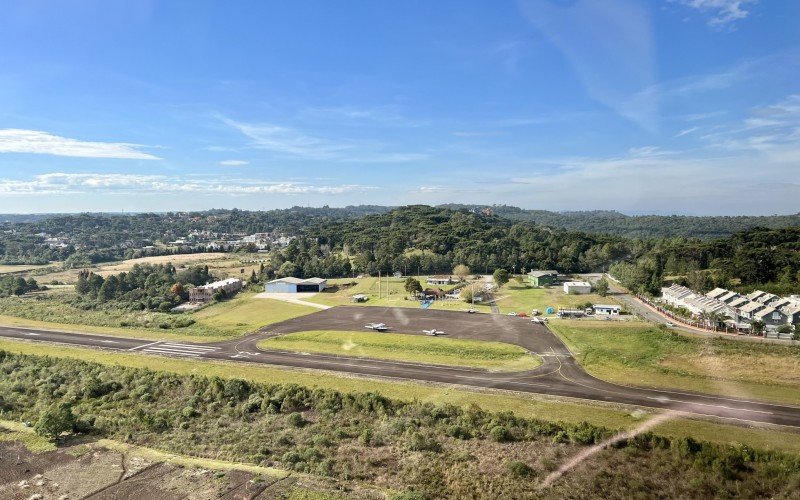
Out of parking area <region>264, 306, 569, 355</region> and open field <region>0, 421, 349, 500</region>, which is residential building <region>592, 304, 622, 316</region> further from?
open field <region>0, 421, 349, 500</region>

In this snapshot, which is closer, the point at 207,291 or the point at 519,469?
the point at 519,469

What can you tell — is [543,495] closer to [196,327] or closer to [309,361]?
[309,361]

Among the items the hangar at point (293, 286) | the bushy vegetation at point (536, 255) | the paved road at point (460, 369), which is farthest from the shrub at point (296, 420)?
the bushy vegetation at point (536, 255)

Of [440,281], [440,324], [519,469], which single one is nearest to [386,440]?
[519,469]

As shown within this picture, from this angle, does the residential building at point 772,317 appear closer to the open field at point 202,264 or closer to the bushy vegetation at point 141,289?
the bushy vegetation at point 141,289

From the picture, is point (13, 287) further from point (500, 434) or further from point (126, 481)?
point (500, 434)

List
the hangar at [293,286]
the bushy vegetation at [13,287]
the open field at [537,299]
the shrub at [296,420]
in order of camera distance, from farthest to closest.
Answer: the bushy vegetation at [13,287], the hangar at [293,286], the open field at [537,299], the shrub at [296,420]
